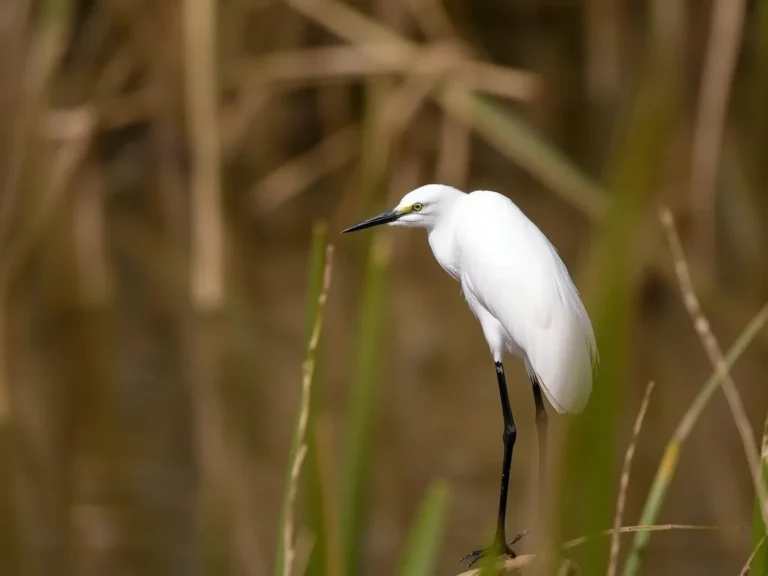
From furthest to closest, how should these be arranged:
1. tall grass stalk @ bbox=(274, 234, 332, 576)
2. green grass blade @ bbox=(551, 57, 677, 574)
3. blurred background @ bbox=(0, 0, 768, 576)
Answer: blurred background @ bbox=(0, 0, 768, 576), tall grass stalk @ bbox=(274, 234, 332, 576), green grass blade @ bbox=(551, 57, 677, 574)

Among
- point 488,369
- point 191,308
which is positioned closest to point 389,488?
point 488,369

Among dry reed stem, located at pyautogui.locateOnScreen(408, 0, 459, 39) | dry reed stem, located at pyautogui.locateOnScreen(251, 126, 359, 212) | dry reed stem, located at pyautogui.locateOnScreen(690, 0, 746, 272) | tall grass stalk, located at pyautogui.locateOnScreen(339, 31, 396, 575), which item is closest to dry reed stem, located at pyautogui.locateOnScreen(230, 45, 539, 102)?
dry reed stem, located at pyautogui.locateOnScreen(408, 0, 459, 39)

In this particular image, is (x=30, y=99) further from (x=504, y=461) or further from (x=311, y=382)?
(x=311, y=382)

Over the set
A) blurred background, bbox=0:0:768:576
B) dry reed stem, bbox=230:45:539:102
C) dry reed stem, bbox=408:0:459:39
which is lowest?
blurred background, bbox=0:0:768:576

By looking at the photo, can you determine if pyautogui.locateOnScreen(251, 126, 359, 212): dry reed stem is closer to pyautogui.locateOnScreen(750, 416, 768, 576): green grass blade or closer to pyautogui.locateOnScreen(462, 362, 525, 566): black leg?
pyautogui.locateOnScreen(462, 362, 525, 566): black leg

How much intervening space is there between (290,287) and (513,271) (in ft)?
10.8

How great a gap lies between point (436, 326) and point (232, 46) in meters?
1.20

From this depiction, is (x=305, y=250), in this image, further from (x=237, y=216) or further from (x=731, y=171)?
(x=731, y=171)

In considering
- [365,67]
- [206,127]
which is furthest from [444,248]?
[365,67]

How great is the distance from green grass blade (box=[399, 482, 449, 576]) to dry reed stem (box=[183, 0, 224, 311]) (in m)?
2.27

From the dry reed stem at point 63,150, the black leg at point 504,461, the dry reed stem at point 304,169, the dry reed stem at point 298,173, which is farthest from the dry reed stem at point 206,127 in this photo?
the black leg at point 504,461

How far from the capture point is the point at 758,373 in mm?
3156

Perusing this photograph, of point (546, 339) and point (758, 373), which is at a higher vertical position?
point (546, 339)

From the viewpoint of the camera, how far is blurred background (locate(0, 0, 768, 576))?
243 centimetres
